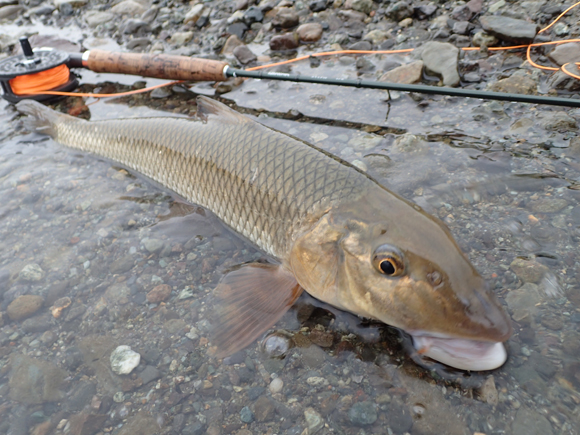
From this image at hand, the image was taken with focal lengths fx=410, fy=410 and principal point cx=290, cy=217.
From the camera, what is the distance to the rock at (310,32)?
695 cm

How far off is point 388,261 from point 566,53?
15.1ft

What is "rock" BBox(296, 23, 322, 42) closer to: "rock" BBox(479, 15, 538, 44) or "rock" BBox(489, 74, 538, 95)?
"rock" BBox(479, 15, 538, 44)

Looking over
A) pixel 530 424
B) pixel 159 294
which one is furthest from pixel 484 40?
pixel 159 294

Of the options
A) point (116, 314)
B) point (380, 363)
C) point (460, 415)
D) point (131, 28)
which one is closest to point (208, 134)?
point (116, 314)

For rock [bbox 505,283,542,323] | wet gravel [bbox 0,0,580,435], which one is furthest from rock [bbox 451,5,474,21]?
rock [bbox 505,283,542,323]

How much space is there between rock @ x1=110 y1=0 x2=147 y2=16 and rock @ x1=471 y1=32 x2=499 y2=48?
7513 mm

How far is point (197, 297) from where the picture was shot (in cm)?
307

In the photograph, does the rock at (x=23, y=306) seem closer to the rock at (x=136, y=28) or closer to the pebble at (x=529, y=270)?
the pebble at (x=529, y=270)

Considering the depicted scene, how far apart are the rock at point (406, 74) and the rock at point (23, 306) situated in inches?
175

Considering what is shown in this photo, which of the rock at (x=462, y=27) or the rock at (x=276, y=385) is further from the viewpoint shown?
the rock at (x=462, y=27)

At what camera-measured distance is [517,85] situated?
4.68m

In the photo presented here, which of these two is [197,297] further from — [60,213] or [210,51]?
[210,51]

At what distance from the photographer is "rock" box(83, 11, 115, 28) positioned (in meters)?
9.59

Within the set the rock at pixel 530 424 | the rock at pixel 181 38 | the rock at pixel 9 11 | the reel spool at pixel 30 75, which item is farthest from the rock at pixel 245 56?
the rock at pixel 9 11
